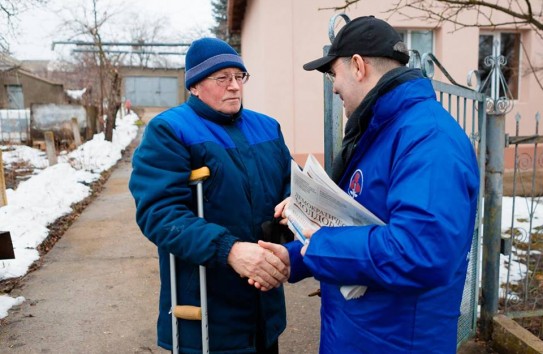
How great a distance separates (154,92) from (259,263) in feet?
139

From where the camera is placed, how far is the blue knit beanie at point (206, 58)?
7.17 feet

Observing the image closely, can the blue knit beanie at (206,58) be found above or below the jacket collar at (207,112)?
above

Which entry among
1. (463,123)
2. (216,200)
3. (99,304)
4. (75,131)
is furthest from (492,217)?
(75,131)

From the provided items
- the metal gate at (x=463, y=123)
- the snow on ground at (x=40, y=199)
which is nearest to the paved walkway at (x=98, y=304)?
the snow on ground at (x=40, y=199)

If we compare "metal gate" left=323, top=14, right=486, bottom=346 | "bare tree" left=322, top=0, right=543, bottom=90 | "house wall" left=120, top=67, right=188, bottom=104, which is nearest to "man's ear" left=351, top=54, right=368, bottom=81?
"metal gate" left=323, top=14, right=486, bottom=346

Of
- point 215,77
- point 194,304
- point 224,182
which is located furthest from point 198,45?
point 194,304

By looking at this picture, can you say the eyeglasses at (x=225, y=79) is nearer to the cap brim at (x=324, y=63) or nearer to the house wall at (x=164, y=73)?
the cap brim at (x=324, y=63)

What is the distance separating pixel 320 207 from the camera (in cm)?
168

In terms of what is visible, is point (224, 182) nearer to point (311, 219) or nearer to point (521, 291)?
point (311, 219)

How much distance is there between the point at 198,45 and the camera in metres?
2.21

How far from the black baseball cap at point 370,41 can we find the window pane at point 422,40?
9273 mm

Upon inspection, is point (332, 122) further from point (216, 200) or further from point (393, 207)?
point (393, 207)

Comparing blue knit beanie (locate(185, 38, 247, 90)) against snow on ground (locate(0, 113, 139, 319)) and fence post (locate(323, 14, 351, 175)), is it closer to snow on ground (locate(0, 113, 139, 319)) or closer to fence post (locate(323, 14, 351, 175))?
fence post (locate(323, 14, 351, 175))

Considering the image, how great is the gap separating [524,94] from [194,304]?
10648 millimetres
